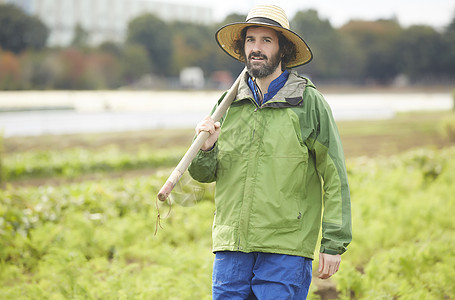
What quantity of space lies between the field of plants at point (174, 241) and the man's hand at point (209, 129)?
31 cm

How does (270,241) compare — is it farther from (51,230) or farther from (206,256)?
(51,230)

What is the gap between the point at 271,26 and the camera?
2.60m

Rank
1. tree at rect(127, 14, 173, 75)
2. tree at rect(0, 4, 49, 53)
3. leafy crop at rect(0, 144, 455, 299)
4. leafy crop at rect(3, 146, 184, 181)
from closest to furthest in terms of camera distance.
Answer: leafy crop at rect(0, 144, 455, 299) → leafy crop at rect(3, 146, 184, 181) → tree at rect(0, 4, 49, 53) → tree at rect(127, 14, 173, 75)

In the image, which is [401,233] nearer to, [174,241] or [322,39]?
[174,241]

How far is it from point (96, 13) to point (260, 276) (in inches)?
4177

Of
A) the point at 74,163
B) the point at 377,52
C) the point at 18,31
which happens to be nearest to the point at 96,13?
the point at 18,31

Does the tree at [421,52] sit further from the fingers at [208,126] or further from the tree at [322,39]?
the fingers at [208,126]

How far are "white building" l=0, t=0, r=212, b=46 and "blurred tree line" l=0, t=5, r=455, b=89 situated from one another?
15.6 m

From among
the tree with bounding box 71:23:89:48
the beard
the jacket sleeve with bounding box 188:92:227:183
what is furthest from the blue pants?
the tree with bounding box 71:23:89:48

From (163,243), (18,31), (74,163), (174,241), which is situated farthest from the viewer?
(18,31)

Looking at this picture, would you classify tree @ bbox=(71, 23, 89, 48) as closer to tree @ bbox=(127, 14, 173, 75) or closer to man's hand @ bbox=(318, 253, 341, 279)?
tree @ bbox=(127, 14, 173, 75)

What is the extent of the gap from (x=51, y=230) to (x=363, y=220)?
10.2ft

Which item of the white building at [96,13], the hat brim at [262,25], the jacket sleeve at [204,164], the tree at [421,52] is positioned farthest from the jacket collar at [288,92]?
the white building at [96,13]

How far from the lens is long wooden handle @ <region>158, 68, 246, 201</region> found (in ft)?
7.93
